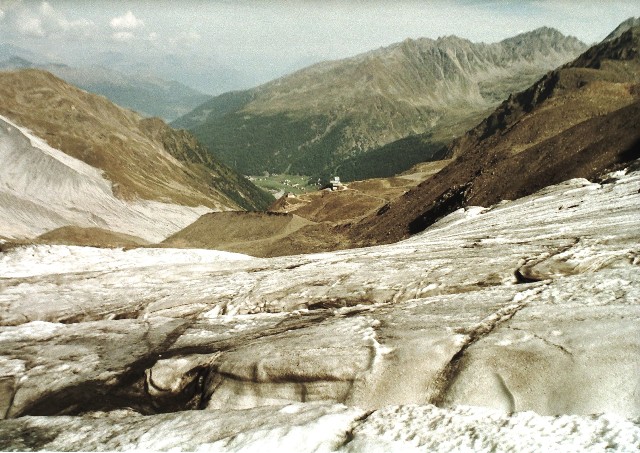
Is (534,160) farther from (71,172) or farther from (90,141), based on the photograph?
(90,141)

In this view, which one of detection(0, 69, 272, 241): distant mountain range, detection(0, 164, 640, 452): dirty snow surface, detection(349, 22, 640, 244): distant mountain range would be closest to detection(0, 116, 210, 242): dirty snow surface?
detection(0, 69, 272, 241): distant mountain range

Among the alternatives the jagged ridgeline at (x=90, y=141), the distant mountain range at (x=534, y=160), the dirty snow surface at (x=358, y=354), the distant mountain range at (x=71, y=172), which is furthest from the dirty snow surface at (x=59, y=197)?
the dirty snow surface at (x=358, y=354)

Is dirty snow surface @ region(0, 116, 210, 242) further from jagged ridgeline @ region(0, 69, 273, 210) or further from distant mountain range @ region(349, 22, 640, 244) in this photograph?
distant mountain range @ region(349, 22, 640, 244)

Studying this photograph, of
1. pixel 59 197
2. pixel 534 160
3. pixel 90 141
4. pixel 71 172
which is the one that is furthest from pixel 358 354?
pixel 90 141

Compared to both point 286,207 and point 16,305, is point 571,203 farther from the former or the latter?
point 286,207

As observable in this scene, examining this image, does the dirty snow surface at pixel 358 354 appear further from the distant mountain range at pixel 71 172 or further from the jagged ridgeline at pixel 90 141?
the jagged ridgeline at pixel 90 141

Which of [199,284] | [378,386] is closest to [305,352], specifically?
[378,386]

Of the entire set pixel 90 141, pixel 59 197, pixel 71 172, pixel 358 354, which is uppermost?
pixel 90 141
